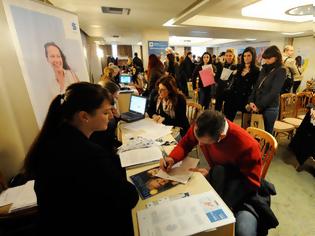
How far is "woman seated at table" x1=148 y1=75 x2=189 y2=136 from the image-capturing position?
2.03 meters

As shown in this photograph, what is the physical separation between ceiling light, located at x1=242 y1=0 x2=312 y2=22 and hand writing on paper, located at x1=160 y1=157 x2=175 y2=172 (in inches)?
158

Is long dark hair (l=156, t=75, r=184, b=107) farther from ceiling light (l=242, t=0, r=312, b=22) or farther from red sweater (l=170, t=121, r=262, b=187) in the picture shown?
ceiling light (l=242, t=0, r=312, b=22)

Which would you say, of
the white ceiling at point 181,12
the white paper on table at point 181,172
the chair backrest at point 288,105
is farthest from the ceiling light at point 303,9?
the white paper on table at point 181,172

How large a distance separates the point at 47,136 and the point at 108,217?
40 cm

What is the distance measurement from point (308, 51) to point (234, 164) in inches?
379

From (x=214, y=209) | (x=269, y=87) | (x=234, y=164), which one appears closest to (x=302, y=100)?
(x=269, y=87)

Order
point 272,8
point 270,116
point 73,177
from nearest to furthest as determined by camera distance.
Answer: point 73,177
point 270,116
point 272,8

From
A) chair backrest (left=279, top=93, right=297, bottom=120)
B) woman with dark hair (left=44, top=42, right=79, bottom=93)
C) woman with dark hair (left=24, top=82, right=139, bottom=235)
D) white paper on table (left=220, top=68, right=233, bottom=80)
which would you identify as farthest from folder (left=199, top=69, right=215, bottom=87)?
woman with dark hair (left=24, top=82, right=139, bottom=235)

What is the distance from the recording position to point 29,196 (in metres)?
1.30

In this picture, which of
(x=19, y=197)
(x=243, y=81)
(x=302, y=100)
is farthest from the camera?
(x=302, y=100)

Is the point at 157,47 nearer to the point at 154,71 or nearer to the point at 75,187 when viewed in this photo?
the point at 154,71

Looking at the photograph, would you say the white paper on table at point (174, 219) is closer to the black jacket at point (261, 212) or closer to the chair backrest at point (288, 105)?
the black jacket at point (261, 212)

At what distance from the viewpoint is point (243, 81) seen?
2701 millimetres

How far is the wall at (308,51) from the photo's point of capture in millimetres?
7871
